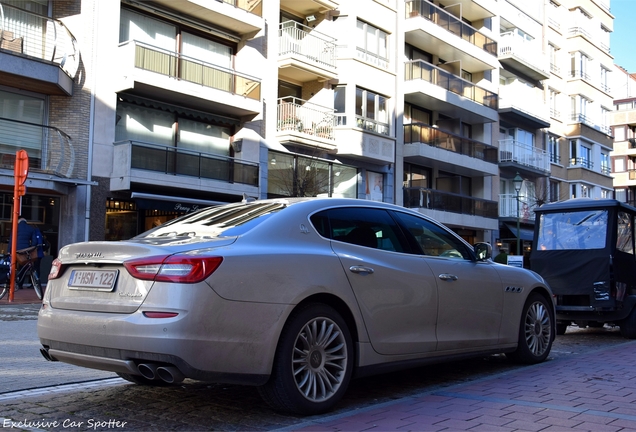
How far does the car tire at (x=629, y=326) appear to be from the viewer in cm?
1124

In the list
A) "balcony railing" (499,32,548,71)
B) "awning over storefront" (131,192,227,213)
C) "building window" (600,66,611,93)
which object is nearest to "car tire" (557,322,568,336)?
"awning over storefront" (131,192,227,213)

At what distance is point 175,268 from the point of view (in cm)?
442

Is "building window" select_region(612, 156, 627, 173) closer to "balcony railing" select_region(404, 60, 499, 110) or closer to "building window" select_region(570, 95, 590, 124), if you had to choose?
"building window" select_region(570, 95, 590, 124)

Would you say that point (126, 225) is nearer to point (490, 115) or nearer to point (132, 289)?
point (132, 289)

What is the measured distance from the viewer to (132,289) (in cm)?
451

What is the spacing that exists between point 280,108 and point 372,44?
20.5ft

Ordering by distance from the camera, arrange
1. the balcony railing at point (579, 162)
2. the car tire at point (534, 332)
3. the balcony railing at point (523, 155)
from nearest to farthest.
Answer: the car tire at point (534, 332) → the balcony railing at point (523, 155) → the balcony railing at point (579, 162)

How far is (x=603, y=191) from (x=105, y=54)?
1499 inches

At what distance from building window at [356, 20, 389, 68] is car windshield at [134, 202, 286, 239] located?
959 inches

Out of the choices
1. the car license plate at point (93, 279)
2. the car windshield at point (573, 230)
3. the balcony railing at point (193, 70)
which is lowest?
the car license plate at point (93, 279)

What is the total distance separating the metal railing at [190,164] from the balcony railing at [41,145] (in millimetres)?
1801

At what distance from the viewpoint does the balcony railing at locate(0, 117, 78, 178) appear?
1919 centimetres

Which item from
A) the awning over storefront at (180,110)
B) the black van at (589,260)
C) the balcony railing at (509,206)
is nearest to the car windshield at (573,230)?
the black van at (589,260)

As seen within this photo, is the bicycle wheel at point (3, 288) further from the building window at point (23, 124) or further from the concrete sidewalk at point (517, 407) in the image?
the concrete sidewalk at point (517, 407)
